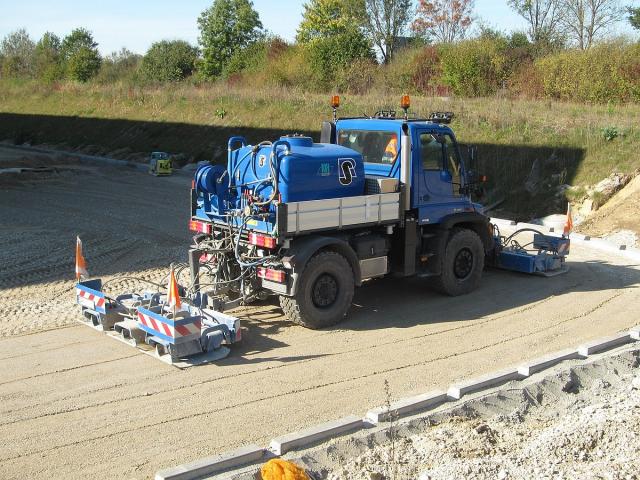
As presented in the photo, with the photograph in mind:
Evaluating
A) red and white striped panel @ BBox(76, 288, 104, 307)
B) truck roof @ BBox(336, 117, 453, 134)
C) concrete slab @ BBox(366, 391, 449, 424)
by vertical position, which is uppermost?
truck roof @ BBox(336, 117, 453, 134)

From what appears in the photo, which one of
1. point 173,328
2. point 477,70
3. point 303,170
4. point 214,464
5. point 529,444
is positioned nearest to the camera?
point 214,464

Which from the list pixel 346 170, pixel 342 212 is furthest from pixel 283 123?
pixel 342 212

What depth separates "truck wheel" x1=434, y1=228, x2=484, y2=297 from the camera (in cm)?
1101

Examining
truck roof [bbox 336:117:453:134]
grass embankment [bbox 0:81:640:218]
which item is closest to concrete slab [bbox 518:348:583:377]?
truck roof [bbox 336:117:453:134]

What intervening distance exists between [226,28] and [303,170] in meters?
52.7

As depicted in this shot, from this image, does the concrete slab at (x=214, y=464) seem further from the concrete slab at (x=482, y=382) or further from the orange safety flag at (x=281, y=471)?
the concrete slab at (x=482, y=382)

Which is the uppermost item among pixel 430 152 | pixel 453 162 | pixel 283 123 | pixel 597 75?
pixel 597 75

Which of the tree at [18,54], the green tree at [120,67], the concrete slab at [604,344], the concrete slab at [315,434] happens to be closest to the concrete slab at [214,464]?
the concrete slab at [315,434]

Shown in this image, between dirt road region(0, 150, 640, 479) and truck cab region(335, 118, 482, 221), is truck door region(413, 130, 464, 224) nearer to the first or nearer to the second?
truck cab region(335, 118, 482, 221)

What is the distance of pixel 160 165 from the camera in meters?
27.4

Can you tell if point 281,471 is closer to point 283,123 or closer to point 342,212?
point 342,212

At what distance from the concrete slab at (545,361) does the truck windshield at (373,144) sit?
366cm

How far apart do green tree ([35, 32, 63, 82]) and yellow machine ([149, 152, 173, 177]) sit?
33371 mm

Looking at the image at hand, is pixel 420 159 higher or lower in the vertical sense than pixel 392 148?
lower
